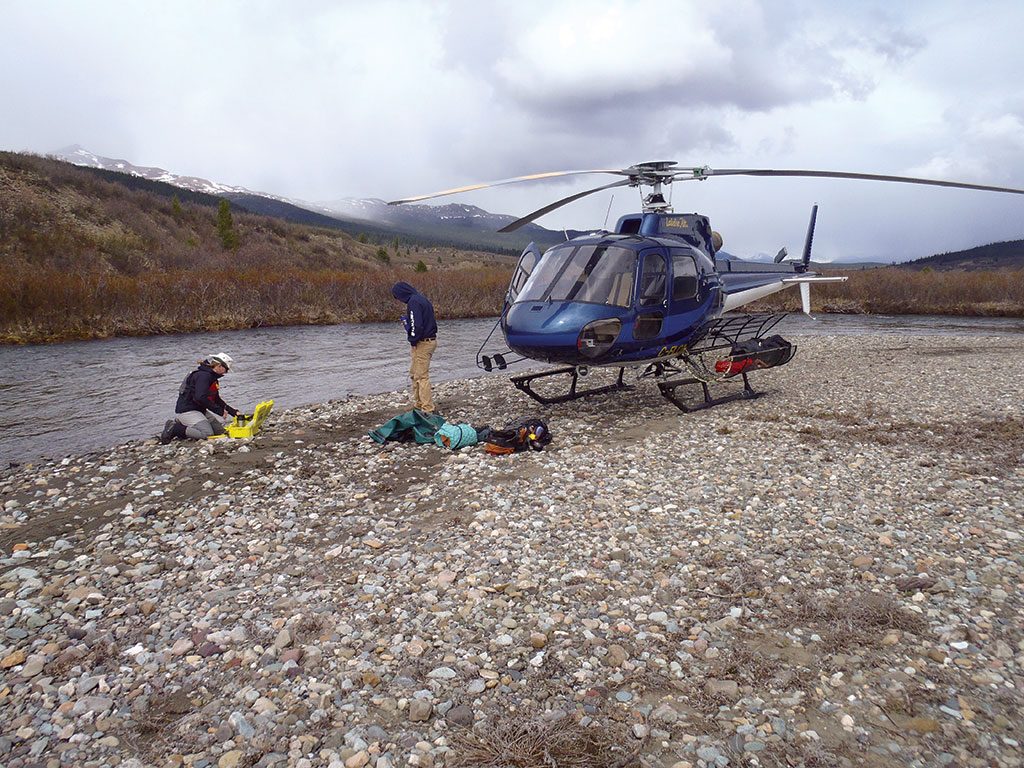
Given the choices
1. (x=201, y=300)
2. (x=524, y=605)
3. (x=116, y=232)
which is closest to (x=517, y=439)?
(x=524, y=605)

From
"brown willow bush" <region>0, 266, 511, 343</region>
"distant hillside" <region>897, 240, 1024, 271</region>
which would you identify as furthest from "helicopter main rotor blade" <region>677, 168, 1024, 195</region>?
"distant hillside" <region>897, 240, 1024, 271</region>

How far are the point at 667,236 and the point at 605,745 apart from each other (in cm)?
1051

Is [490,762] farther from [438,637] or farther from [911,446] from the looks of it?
[911,446]

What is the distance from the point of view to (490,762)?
3.51m

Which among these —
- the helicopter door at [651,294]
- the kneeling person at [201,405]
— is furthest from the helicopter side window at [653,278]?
the kneeling person at [201,405]

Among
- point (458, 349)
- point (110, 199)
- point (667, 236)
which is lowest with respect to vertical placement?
point (458, 349)

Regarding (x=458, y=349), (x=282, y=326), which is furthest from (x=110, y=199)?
(x=458, y=349)

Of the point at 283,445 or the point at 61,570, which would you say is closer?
the point at 61,570

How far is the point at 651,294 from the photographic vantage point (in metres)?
10.8

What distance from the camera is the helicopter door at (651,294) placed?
1066cm

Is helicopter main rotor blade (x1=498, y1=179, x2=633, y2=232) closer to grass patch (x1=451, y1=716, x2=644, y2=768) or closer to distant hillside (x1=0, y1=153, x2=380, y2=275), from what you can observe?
grass patch (x1=451, y1=716, x2=644, y2=768)

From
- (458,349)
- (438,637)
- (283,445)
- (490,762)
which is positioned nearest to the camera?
(490,762)

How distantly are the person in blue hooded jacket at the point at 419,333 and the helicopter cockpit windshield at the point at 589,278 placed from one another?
1.95 metres

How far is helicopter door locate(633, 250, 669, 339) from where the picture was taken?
10.7 m
